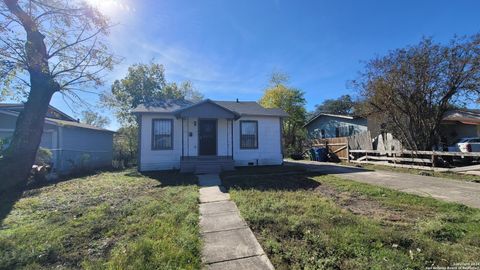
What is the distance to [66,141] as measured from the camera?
46.4 ft

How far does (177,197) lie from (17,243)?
3.27 meters

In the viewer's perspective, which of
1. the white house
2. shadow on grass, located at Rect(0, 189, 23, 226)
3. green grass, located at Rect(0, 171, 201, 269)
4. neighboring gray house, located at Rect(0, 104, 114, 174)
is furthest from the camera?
neighboring gray house, located at Rect(0, 104, 114, 174)

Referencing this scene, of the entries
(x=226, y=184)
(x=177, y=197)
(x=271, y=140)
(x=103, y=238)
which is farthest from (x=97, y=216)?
(x=271, y=140)

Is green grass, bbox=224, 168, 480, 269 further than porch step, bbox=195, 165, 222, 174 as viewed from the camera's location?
No

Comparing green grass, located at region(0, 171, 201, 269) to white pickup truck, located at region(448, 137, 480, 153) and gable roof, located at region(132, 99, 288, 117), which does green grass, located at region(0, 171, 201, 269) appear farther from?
white pickup truck, located at region(448, 137, 480, 153)

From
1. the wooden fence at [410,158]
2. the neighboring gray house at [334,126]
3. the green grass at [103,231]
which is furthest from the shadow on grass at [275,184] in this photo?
the neighboring gray house at [334,126]

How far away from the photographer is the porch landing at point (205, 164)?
11344 mm

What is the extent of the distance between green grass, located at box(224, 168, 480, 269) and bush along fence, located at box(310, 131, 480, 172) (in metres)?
6.62

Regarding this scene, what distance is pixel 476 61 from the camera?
11305 millimetres

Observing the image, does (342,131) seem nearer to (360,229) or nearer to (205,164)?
(205,164)

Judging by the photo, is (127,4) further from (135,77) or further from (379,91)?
(135,77)

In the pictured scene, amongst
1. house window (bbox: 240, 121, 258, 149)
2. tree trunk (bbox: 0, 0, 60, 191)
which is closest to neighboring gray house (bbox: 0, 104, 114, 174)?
tree trunk (bbox: 0, 0, 60, 191)

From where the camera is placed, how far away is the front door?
41.5ft

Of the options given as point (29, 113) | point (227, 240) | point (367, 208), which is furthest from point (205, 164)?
point (227, 240)
